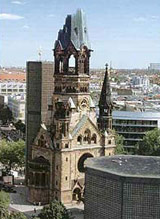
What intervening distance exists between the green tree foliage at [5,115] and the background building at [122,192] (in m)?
97.6

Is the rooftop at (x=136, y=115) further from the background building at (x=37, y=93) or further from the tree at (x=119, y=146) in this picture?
the background building at (x=37, y=93)

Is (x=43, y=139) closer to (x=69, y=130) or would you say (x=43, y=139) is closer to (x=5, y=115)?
(x=69, y=130)

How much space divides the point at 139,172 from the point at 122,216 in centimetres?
407

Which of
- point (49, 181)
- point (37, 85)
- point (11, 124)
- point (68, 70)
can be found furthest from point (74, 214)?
point (11, 124)

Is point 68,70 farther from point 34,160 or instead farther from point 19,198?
point 19,198

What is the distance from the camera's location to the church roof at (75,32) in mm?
65125

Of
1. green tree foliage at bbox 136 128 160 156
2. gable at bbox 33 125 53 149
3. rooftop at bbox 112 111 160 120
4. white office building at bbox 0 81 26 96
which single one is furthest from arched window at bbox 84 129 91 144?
white office building at bbox 0 81 26 96

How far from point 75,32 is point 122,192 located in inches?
1129

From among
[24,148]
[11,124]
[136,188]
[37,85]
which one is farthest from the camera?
[11,124]

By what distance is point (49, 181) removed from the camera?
207ft

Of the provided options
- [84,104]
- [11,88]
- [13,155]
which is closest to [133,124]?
[13,155]

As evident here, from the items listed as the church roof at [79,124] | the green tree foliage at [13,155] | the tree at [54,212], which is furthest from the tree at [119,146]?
the tree at [54,212]

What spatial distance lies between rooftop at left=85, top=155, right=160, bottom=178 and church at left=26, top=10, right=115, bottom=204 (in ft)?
42.1

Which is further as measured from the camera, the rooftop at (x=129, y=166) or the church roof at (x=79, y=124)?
the church roof at (x=79, y=124)
